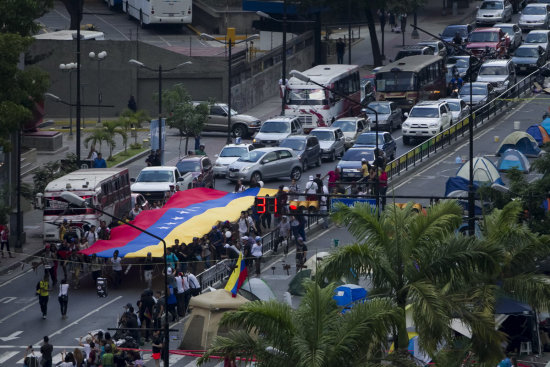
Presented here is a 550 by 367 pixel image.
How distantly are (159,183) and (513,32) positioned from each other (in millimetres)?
33163

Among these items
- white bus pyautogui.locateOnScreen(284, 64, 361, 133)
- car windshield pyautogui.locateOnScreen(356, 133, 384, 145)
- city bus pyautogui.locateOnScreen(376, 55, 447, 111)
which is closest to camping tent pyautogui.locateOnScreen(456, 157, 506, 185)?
car windshield pyautogui.locateOnScreen(356, 133, 384, 145)

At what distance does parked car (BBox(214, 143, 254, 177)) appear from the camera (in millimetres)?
51750

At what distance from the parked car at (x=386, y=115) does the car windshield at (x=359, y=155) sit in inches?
319

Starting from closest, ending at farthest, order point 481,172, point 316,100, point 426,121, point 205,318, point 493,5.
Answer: point 205,318
point 481,172
point 426,121
point 316,100
point 493,5

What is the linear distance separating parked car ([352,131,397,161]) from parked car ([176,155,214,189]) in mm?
5932

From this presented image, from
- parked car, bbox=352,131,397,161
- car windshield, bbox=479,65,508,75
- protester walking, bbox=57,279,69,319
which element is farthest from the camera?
car windshield, bbox=479,65,508,75

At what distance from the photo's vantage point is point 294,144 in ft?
173

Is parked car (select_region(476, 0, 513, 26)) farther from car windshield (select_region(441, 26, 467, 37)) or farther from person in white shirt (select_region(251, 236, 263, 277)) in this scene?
person in white shirt (select_region(251, 236, 263, 277))

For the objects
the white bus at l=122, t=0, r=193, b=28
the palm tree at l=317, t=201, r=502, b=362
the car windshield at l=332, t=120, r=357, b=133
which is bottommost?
the car windshield at l=332, t=120, r=357, b=133

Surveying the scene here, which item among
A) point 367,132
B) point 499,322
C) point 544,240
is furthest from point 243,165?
point 544,240

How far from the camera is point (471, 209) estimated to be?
35156 mm

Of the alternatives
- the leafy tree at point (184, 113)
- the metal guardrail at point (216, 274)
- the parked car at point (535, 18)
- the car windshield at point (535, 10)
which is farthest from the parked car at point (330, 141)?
the car windshield at point (535, 10)

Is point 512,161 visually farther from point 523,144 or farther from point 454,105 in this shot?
point 454,105

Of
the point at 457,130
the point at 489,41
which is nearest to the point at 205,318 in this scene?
the point at 457,130
